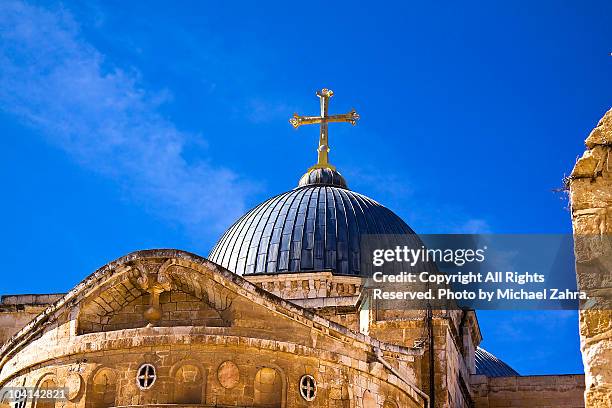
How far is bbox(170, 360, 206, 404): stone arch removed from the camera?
1895 cm

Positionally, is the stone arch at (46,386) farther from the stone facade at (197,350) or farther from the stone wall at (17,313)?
the stone wall at (17,313)

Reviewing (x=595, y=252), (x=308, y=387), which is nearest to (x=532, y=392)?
(x=308, y=387)

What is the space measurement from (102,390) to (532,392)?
1350 cm

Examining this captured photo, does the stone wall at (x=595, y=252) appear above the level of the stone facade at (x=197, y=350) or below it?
below

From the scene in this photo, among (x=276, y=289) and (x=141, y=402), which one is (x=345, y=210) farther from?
(x=141, y=402)

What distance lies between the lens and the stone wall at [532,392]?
2753 cm

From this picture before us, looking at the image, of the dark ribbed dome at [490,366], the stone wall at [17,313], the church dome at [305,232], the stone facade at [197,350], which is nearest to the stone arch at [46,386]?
the stone facade at [197,350]

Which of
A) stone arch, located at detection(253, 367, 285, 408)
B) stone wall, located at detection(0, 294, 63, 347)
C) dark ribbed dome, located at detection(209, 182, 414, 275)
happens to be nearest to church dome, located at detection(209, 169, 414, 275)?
dark ribbed dome, located at detection(209, 182, 414, 275)

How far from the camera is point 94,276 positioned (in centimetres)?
2080

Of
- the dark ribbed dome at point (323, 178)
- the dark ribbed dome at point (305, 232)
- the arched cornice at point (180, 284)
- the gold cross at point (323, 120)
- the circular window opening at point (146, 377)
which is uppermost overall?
the gold cross at point (323, 120)

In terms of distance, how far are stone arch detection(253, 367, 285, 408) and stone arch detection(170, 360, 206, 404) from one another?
1.04 metres

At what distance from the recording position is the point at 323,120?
35.2m

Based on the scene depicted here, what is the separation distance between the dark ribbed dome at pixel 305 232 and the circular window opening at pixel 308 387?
31.1 feet

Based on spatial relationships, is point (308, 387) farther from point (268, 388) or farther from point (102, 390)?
point (102, 390)
